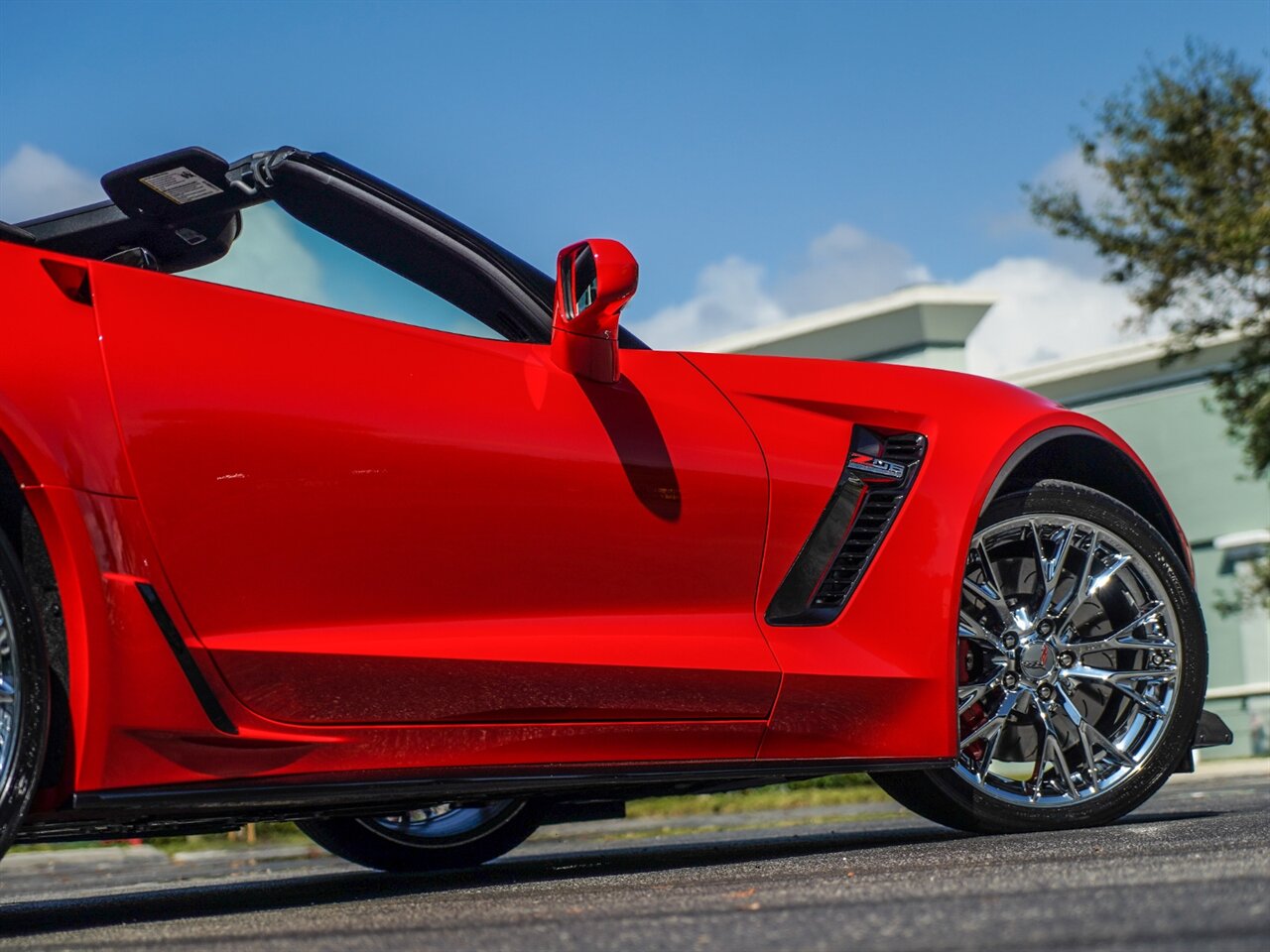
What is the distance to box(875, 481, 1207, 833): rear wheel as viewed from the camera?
360cm

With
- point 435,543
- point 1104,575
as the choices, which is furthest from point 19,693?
point 1104,575

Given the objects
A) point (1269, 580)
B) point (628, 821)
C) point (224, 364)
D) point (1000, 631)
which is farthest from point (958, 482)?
A: point (1269, 580)

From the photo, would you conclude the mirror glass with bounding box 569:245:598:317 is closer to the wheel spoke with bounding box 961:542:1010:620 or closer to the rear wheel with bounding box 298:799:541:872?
the wheel spoke with bounding box 961:542:1010:620

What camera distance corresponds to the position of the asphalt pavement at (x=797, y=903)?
1.94 meters

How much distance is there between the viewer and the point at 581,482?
10.1 ft

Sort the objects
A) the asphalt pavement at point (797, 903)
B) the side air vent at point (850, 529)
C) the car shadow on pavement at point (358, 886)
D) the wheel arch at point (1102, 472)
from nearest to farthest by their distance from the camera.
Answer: the asphalt pavement at point (797, 903) < the car shadow on pavement at point (358, 886) < the side air vent at point (850, 529) < the wheel arch at point (1102, 472)

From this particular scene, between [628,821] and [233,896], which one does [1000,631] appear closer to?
[233,896]

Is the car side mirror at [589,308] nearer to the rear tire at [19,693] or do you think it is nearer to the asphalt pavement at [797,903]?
the asphalt pavement at [797,903]

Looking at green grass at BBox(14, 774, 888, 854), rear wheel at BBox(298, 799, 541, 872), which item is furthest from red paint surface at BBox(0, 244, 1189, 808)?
green grass at BBox(14, 774, 888, 854)

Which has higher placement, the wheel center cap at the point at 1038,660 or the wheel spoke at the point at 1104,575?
the wheel spoke at the point at 1104,575

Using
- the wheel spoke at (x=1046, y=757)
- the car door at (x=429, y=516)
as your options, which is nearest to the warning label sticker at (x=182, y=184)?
the car door at (x=429, y=516)

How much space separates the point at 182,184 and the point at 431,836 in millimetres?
1909

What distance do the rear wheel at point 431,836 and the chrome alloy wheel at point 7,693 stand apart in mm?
1718

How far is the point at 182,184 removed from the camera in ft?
10.9
